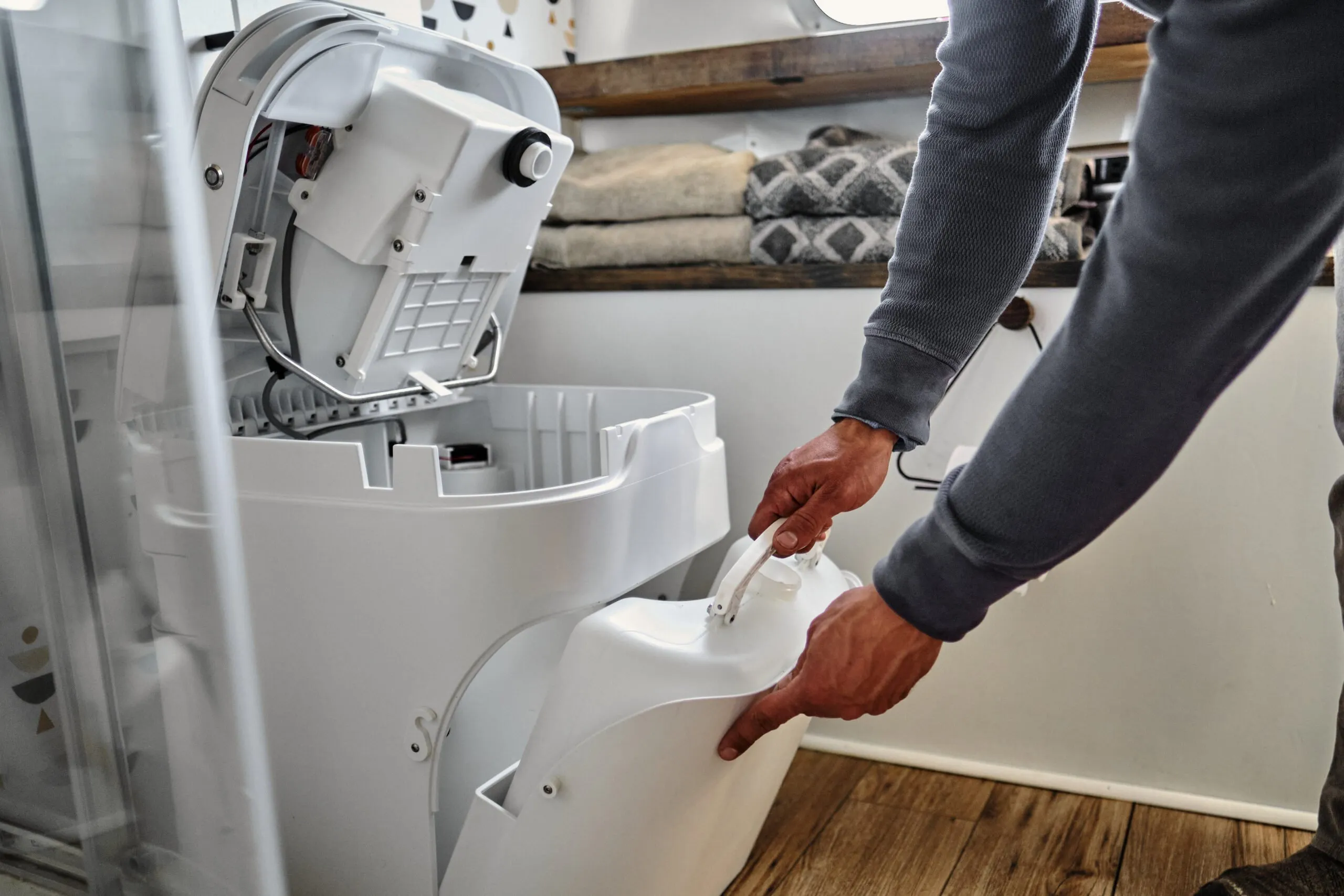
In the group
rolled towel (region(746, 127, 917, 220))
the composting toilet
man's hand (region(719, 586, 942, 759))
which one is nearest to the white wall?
rolled towel (region(746, 127, 917, 220))

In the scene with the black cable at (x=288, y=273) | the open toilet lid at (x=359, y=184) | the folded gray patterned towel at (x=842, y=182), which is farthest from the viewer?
the folded gray patterned towel at (x=842, y=182)

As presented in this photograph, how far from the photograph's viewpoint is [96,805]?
42cm

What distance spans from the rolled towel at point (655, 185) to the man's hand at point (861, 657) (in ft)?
2.60

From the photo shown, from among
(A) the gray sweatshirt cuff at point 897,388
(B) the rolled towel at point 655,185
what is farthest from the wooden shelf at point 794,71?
(A) the gray sweatshirt cuff at point 897,388

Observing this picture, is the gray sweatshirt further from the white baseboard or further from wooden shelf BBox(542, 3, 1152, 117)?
the white baseboard

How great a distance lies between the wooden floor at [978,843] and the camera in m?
1.01

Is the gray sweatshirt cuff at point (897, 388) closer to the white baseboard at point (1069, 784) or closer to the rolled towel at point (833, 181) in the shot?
the rolled towel at point (833, 181)

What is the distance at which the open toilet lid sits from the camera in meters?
0.82

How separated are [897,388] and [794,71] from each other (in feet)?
2.12

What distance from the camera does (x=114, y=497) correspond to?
40cm

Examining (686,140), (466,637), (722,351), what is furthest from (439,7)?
(466,637)

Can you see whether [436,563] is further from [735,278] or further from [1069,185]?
[1069,185]

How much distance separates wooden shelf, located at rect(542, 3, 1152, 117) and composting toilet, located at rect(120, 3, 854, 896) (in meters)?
0.32

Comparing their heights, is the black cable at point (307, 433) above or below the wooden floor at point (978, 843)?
above
